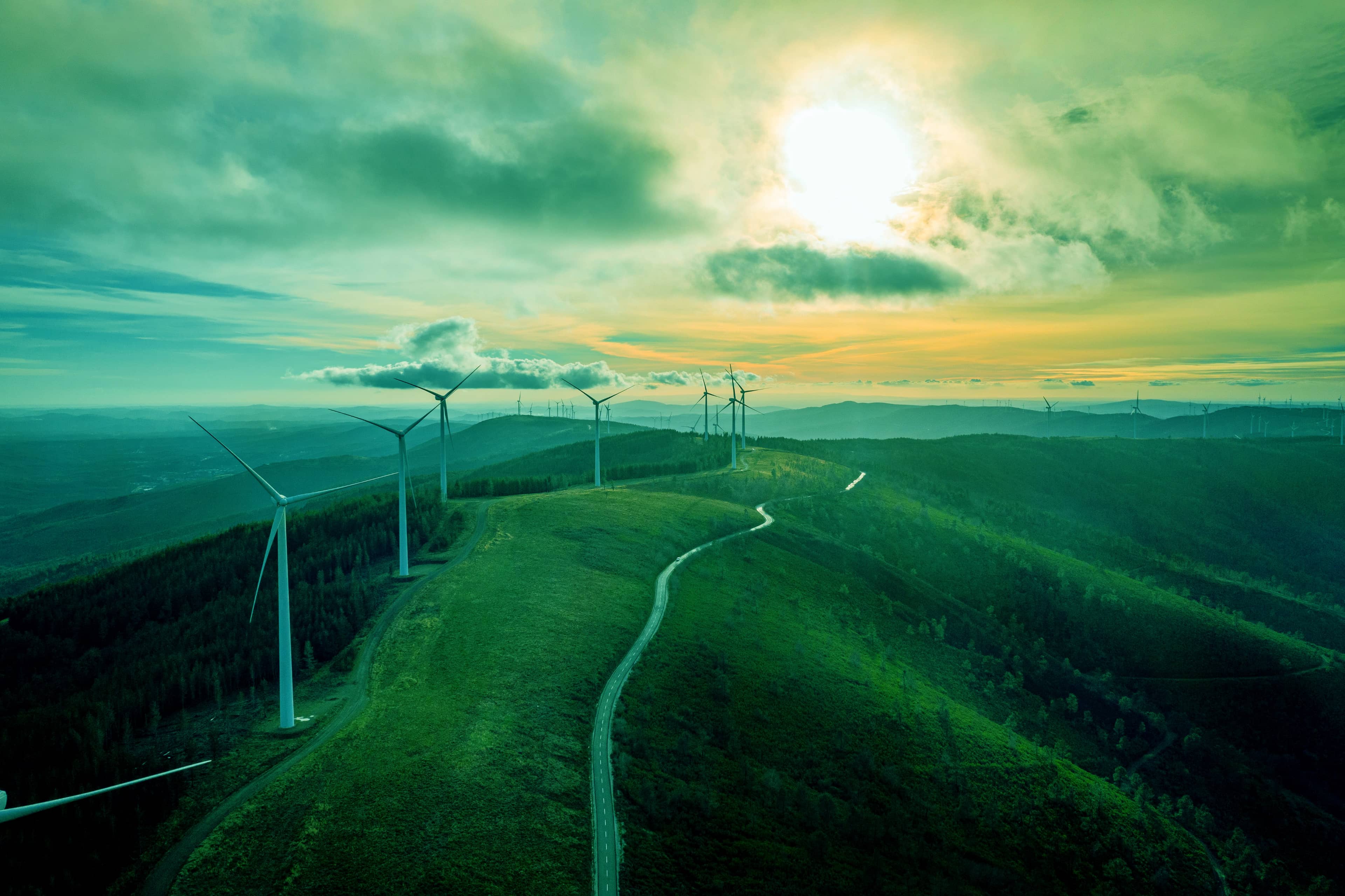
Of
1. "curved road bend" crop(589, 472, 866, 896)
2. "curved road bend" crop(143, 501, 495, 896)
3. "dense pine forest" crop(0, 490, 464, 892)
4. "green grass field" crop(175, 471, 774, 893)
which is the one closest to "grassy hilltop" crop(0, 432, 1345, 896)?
"green grass field" crop(175, 471, 774, 893)

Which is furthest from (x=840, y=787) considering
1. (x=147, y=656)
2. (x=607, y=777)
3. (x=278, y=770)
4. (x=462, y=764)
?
(x=147, y=656)

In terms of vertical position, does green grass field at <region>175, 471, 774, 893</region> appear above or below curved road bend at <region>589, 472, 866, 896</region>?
above

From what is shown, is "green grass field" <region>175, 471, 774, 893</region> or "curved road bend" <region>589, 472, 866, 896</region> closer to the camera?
"green grass field" <region>175, 471, 774, 893</region>

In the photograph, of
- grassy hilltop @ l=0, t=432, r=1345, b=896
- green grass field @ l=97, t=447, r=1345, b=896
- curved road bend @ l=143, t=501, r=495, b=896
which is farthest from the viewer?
grassy hilltop @ l=0, t=432, r=1345, b=896

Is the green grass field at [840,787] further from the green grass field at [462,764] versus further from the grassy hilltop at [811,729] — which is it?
the green grass field at [462,764]

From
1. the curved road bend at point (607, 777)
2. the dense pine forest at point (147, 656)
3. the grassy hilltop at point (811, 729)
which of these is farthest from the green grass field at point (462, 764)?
the dense pine forest at point (147, 656)

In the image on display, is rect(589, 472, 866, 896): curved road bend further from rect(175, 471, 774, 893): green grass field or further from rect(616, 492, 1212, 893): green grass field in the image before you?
rect(616, 492, 1212, 893): green grass field
